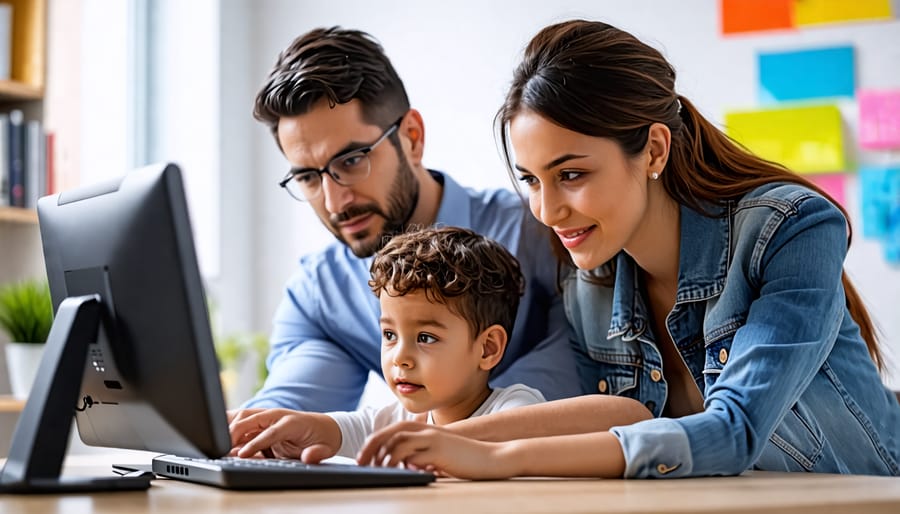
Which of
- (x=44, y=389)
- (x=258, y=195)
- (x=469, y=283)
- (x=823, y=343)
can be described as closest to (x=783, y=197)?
(x=823, y=343)

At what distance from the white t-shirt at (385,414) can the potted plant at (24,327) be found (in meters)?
1.83

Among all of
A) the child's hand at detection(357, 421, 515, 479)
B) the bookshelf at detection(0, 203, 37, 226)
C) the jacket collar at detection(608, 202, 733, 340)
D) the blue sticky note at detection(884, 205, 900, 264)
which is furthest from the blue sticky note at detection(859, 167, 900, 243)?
the bookshelf at detection(0, 203, 37, 226)

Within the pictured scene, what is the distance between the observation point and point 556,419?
51.5 inches

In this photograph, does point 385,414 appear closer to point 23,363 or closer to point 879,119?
point 23,363

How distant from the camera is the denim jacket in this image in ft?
3.70

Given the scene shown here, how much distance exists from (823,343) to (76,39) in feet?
9.29

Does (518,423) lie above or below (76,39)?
below

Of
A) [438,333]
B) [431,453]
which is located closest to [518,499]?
[431,453]

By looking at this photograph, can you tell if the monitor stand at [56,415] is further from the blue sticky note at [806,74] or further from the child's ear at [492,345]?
the blue sticky note at [806,74]

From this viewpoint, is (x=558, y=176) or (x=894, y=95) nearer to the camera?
(x=558, y=176)

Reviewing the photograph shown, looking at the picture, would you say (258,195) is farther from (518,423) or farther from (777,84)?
(518,423)

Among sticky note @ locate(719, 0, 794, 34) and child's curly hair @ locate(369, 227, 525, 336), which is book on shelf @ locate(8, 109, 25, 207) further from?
sticky note @ locate(719, 0, 794, 34)

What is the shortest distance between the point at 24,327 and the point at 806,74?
97.2 inches

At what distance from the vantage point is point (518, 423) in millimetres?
1273
